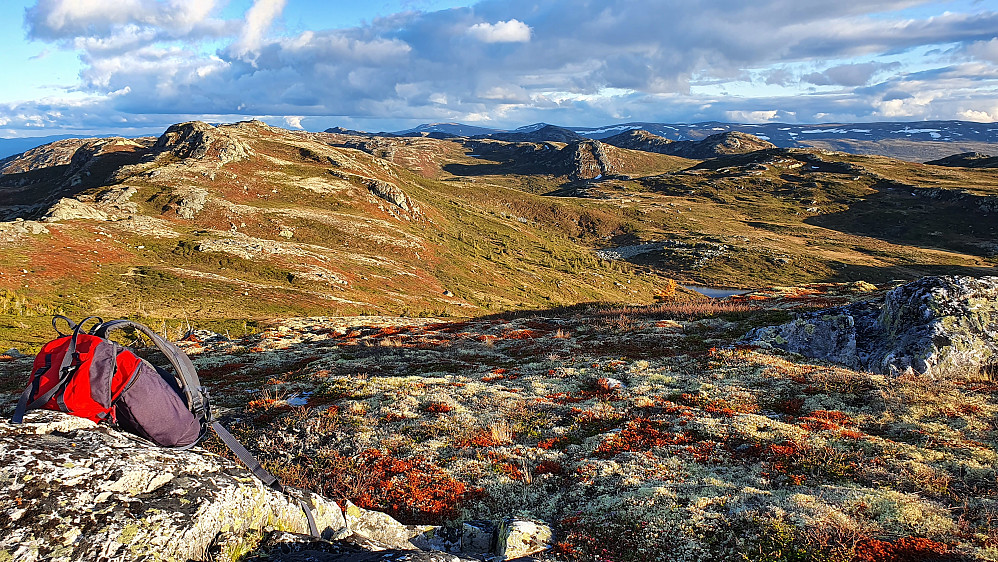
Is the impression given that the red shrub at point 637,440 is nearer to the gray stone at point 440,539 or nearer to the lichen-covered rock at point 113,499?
the gray stone at point 440,539

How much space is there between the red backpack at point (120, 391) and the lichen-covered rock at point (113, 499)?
0.88ft

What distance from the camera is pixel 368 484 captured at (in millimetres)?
9547

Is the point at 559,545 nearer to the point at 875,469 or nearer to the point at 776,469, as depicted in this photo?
the point at 776,469

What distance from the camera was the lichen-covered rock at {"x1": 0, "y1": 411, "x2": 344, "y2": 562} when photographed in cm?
419

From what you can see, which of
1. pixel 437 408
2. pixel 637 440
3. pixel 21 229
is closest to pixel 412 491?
pixel 437 408

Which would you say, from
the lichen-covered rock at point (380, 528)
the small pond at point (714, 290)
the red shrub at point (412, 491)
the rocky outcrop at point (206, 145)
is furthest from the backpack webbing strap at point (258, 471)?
the small pond at point (714, 290)

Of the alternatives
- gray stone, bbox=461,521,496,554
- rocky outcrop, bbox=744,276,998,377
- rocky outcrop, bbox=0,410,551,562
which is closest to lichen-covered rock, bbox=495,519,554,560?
gray stone, bbox=461,521,496,554

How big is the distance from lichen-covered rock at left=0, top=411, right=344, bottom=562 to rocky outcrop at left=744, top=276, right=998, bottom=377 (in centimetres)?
2019

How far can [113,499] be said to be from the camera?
187 inches

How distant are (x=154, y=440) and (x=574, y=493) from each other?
7284 millimetres

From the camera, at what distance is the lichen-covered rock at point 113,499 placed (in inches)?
165

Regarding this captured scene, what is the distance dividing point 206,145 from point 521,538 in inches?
4886

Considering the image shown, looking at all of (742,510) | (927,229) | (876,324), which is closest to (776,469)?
→ (742,510)

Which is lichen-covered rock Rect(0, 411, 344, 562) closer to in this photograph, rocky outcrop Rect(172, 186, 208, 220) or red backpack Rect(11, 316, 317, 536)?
red backpack Rect(11, 316, 317, 536)
